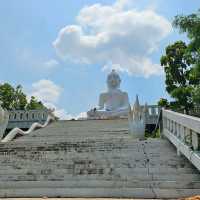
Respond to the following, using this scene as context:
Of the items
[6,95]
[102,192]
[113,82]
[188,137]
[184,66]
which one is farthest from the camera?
[113,82]

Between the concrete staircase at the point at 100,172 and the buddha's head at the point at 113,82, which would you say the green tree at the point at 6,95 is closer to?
the buddha's head at the point at 113,82

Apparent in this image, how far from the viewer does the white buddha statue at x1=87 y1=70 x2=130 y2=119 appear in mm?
27109

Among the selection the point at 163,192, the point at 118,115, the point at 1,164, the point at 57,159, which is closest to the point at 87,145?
the point at 57,159

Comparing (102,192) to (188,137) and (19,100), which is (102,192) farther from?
(19,100)

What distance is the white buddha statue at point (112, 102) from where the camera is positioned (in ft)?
88.9

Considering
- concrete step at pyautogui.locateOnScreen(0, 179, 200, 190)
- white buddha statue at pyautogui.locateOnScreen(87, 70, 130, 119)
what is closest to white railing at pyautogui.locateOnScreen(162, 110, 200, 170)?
concrete step at pyautogui.locateOnScreen(0, 179, 200, 190)

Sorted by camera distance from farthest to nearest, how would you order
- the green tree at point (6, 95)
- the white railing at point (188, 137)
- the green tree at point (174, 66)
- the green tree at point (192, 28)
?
the green tree at point (6, 95) < the green tree at point (174, 66) < the green tree at point (192, 28) < the white railing at point (188, 137)

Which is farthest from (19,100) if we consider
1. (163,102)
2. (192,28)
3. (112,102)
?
(192,28)

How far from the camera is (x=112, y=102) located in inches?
1182

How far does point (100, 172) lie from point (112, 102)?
22210 mm

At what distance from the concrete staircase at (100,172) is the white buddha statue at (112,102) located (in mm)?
16793

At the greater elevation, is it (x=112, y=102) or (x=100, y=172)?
(x=112, y=102)

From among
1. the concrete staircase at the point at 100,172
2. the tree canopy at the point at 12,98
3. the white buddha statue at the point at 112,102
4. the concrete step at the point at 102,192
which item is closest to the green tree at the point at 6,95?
the tree canopy at the point at 12,98

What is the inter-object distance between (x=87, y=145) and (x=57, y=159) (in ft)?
5.23
